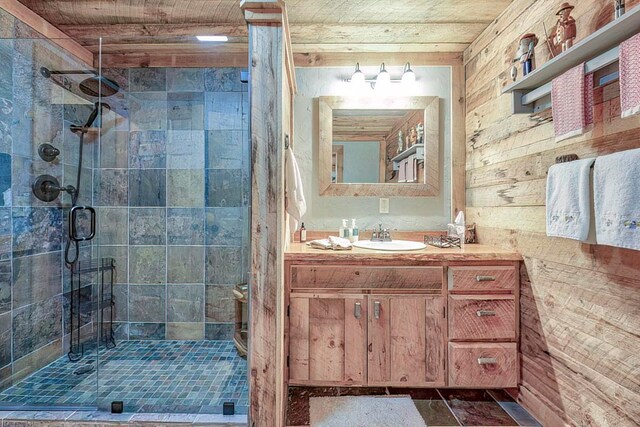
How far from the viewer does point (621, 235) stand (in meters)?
1.07

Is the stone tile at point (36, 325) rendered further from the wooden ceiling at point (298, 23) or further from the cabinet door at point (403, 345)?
the cabinet door at point (403, 345)

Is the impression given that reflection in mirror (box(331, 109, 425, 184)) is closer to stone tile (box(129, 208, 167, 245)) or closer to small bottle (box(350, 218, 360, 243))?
small bottle (box(350, 218, 360, 243))

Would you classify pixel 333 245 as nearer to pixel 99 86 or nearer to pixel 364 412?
pixel 364 412

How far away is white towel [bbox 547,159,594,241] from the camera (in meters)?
1.24

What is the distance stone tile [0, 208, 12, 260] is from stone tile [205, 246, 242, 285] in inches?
45.1

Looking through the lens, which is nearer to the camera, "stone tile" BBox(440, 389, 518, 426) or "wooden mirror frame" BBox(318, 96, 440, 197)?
"stone tile" BBox(440, 389, 518, 426)

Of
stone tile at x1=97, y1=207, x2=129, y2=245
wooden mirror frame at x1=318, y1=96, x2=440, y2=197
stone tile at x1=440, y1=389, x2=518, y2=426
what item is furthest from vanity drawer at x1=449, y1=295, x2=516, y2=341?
stone tile at x1=97, y1=207, x2=129, y2=245

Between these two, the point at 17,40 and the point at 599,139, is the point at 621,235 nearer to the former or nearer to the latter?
the point at 599,139

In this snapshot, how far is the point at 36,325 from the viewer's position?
197 centimetres

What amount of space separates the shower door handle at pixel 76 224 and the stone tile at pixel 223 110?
1033 mm

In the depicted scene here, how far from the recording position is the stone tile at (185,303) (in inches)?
96.1

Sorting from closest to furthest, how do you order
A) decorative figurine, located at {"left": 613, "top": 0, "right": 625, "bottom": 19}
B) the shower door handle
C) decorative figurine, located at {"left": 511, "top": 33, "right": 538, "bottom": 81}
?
decorative figurine, located at {"left": 613, "top": 0, "right": 625, "bottom": 19} < decorative figurine, located at {"left": 511, "top": 33, "right": 538, "bottom": 81} < the shower door handle

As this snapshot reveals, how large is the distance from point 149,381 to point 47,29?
2438mm

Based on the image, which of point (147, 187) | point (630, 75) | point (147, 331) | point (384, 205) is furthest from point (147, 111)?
point (630, 75)
